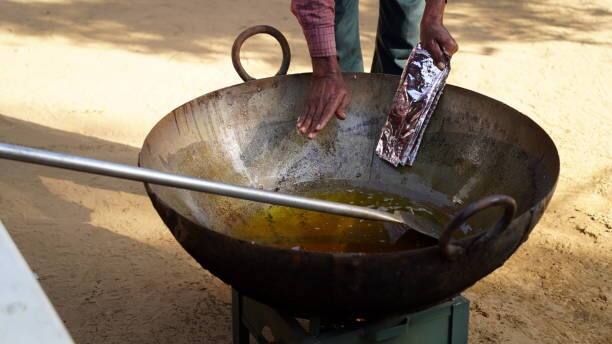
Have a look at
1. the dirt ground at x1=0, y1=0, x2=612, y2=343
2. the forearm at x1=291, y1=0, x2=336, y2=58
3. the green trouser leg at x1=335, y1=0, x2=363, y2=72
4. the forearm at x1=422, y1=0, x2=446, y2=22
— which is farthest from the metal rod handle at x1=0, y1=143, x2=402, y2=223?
the green trouser leg at x1=335, y1=0, x2=363, y2=72

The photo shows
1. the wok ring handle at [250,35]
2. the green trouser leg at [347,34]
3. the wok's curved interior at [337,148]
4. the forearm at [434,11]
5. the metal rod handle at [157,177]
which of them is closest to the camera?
the metal rod handle at [157,177]

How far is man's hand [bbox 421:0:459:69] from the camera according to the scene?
6.92 feet

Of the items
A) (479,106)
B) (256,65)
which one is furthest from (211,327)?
(256,65)

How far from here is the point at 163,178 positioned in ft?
4.47

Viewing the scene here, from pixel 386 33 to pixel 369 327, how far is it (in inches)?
59.1

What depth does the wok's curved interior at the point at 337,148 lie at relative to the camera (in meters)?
1.83

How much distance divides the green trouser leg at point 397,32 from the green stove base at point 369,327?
4.18 feet

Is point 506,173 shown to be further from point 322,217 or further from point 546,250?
point 546,250

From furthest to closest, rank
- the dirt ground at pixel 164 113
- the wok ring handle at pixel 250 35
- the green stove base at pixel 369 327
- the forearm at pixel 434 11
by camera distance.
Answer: the dirt ground at pixel 164 113, the forearm at pixel 434 11, the wok ring handle at pixel 250 35, the green stove base at pixel 369 327

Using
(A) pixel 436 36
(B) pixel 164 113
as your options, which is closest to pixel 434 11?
(A) pixel 436 36

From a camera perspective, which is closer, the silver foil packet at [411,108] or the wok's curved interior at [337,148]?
the wok's curved interior at [337,148]

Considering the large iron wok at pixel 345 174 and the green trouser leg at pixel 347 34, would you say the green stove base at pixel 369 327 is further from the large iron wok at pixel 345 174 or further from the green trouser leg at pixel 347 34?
the green trouser leg at pixel 347 34

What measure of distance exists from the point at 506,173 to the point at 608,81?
2168 mm

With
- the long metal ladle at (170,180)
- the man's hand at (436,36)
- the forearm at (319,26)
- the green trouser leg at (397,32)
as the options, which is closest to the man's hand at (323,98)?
the forearm at (319,26)
